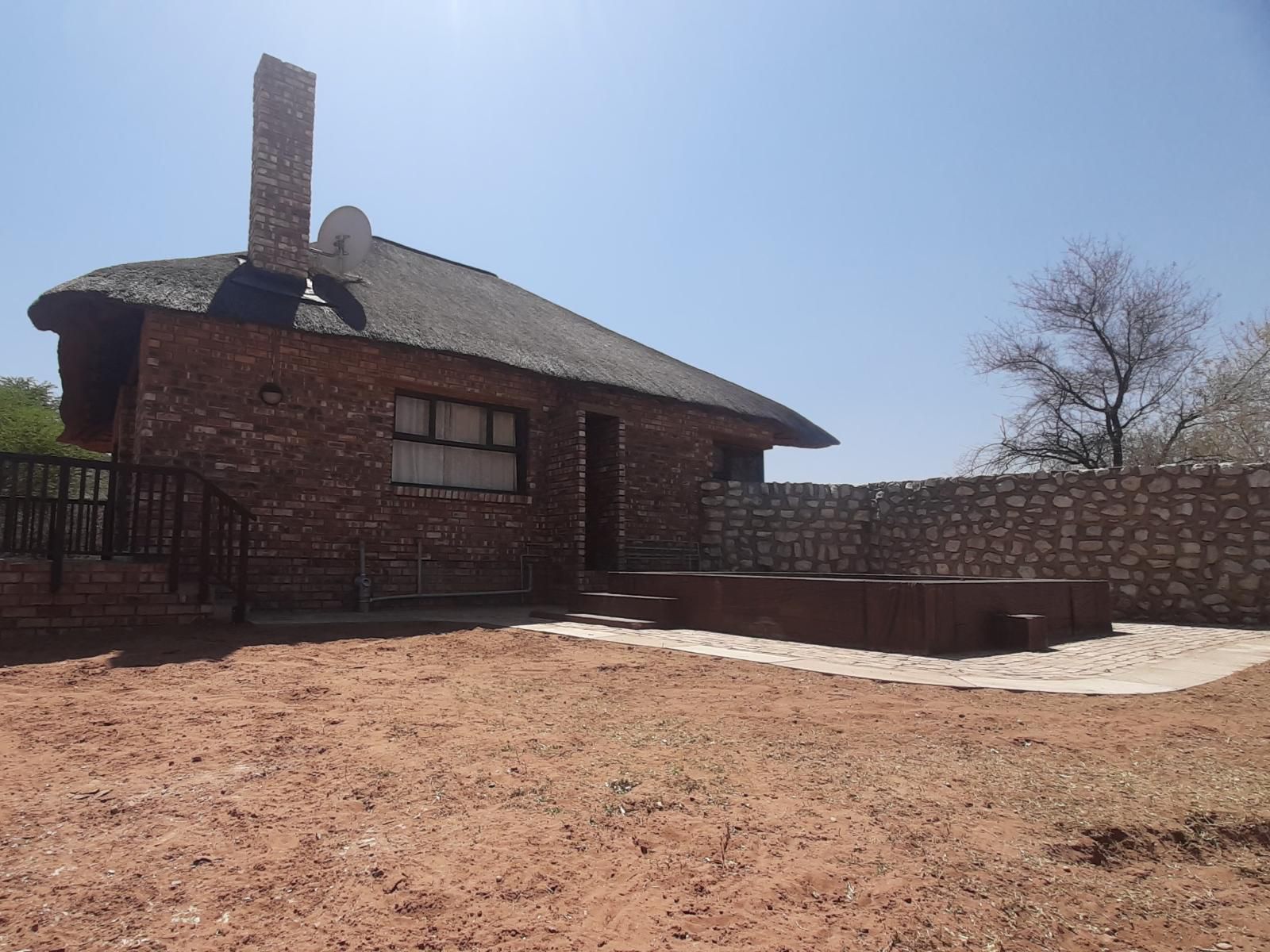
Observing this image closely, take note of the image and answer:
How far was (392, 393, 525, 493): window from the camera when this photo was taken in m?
9.85

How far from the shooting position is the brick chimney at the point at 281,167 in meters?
9.35

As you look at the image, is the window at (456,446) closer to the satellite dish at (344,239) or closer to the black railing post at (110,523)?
the satellite dish at (344,239)

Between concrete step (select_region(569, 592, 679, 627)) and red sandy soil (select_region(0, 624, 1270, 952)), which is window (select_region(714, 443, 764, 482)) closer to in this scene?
concrete step (select_region(569, 592, 679, 627))

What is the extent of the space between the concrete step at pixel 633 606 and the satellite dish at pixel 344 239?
589cm

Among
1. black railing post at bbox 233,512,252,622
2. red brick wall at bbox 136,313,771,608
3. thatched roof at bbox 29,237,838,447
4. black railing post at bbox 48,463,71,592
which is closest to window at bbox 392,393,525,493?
red brick wall at bbox 136,313,771,608

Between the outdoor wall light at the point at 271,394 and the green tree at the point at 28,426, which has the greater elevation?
the green tree at the point at 28,426

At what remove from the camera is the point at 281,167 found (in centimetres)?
952

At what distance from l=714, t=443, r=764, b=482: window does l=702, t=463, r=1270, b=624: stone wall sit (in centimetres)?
169

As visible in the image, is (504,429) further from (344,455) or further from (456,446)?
(344,455)

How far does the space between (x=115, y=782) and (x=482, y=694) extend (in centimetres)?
185

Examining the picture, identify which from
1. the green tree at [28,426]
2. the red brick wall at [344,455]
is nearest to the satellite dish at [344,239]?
the red brick wall at [344,455]

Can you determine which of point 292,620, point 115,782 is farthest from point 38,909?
point 292,620

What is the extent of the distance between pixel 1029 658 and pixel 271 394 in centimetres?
814

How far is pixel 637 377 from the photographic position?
12039 millimetres
